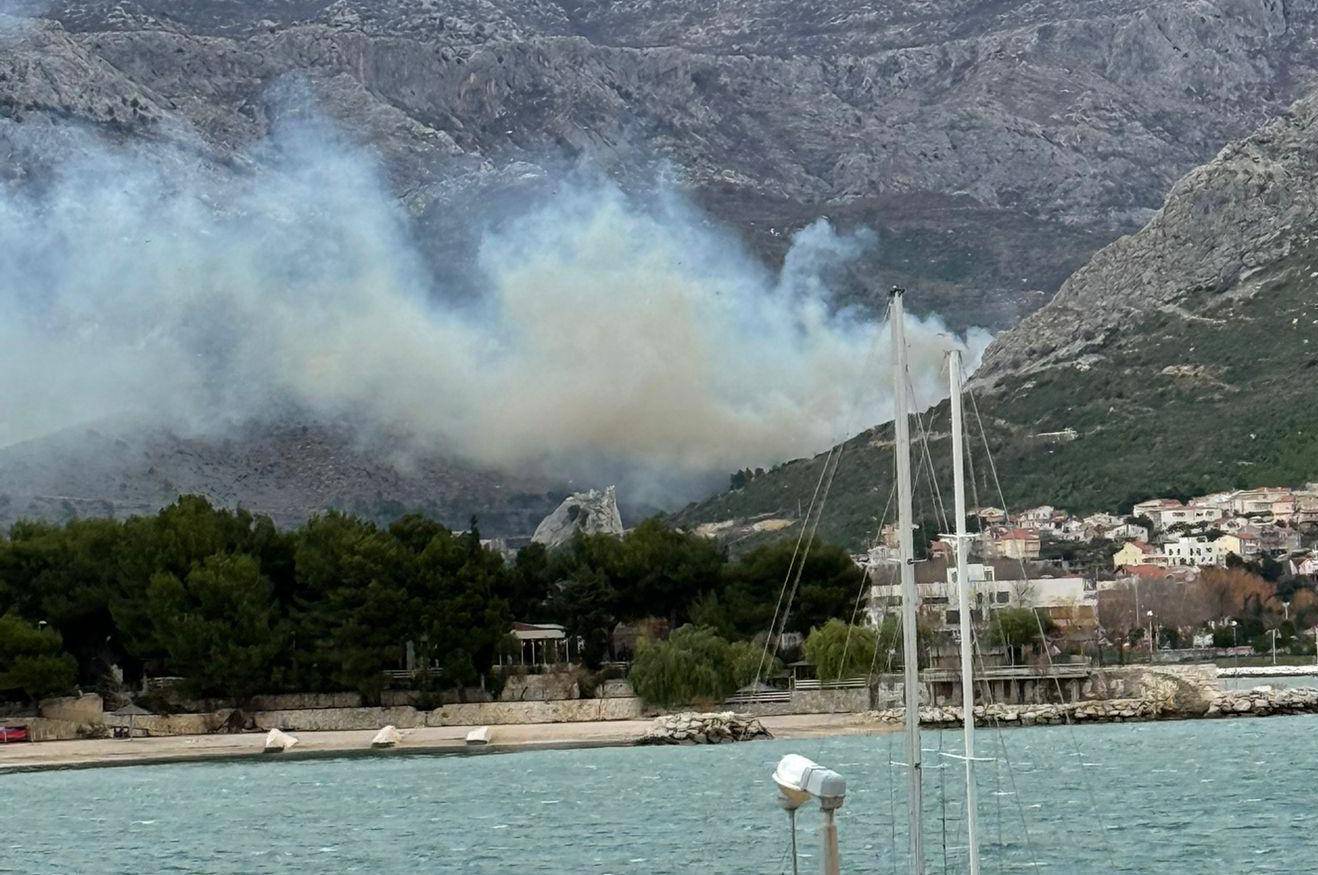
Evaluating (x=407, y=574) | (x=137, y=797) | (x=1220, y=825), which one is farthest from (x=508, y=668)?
(x=1220, y=825)

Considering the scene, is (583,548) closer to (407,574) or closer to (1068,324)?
(407,574)

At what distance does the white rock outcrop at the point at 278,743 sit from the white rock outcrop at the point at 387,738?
2.94 m

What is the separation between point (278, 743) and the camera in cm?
8925

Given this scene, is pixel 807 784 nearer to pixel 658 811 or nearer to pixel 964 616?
pixel 964 616

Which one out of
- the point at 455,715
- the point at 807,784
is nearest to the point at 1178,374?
the point at 455,715

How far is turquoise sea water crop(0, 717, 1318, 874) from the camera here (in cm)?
5347

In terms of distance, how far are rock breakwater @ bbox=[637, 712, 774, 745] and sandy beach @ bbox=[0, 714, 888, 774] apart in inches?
31.8

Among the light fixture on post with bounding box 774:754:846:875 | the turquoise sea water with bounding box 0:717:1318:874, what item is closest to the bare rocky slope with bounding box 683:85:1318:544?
the turquoise sea water with bounding box 0:717:1318:874

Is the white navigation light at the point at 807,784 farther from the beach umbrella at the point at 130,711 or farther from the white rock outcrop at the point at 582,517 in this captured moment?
the white rock outcrop at the point at 582,517

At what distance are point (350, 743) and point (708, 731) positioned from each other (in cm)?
1373

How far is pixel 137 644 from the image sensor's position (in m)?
97.2

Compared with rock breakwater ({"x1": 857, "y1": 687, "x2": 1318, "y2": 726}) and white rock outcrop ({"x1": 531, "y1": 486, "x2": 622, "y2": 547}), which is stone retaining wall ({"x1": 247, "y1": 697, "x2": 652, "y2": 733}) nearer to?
rock breakwater ({"x1": 857, "y1": 687, "x2": 1318, "y2": 726})

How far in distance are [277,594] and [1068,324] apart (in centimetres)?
9371

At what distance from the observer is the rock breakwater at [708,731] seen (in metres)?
87.4
